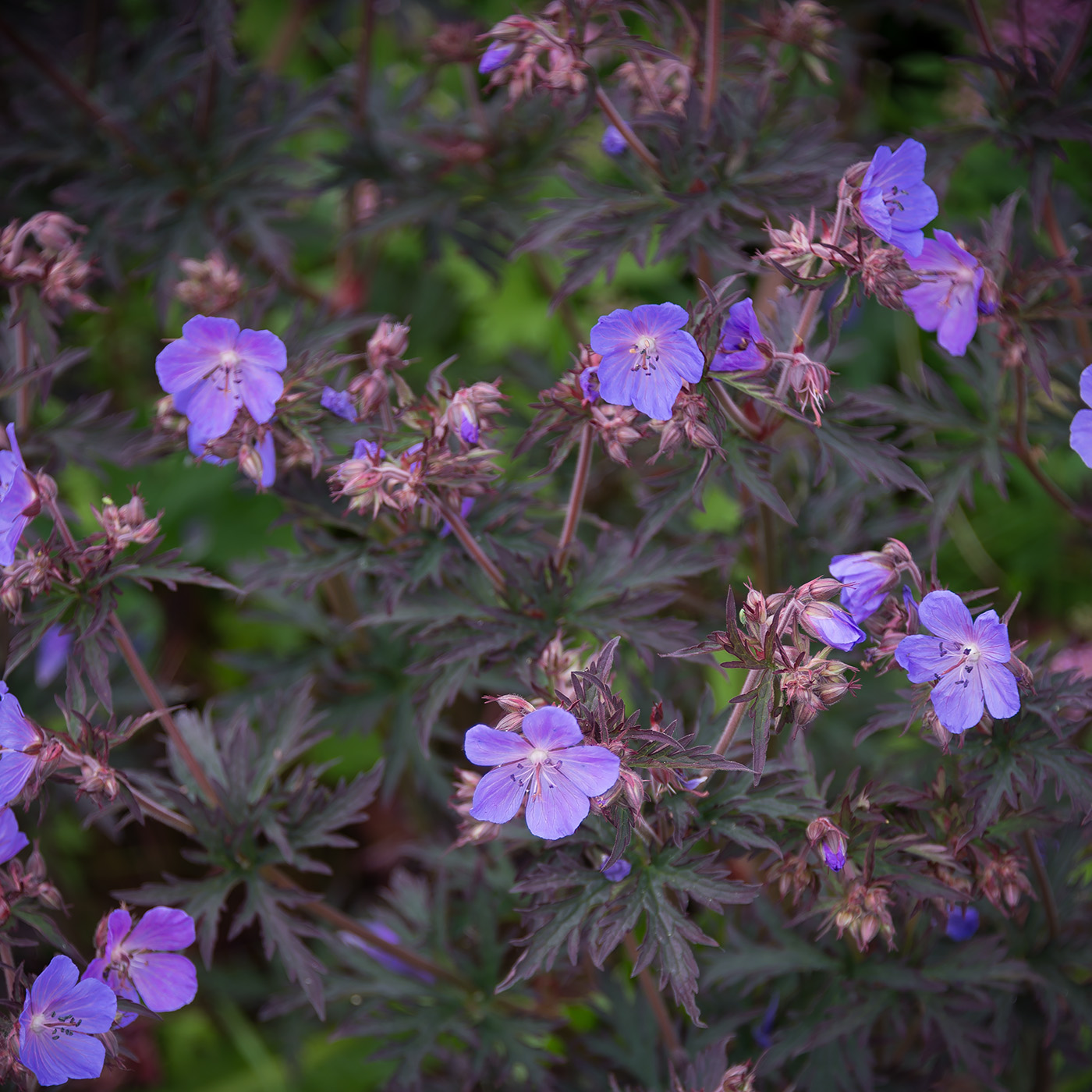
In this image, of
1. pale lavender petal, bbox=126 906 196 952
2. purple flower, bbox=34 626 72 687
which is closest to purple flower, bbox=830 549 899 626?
pale lavender petal, bbox=126 906 196 952

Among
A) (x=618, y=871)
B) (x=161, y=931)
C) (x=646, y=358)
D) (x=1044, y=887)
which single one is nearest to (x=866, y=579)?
(x=646, y=358)

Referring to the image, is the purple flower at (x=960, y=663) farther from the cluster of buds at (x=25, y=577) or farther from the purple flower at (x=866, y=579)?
the cluster of buds at (x=25, y=577)

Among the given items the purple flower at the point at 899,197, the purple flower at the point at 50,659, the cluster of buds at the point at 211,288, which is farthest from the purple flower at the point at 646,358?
the purple flower at the point at 50,659

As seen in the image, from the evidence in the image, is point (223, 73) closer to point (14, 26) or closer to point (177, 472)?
point (14, 26)

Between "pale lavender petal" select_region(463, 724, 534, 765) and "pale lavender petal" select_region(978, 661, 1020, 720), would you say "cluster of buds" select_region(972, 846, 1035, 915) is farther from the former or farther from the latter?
"pale lavender petal" select_region(463, 724, 534, 765)

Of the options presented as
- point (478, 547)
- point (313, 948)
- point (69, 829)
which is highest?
point (478, 547)

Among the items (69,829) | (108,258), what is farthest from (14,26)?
(69,829)

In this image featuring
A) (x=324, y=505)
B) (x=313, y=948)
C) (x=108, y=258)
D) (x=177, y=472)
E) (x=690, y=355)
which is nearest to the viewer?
(x=690, y=355)
